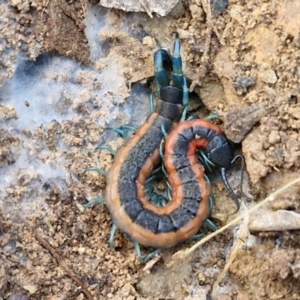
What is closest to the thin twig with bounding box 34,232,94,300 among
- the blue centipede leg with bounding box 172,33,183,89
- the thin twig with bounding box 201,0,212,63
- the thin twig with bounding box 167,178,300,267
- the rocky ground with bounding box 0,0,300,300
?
the rocky ground with bounding box 0,0,300,300

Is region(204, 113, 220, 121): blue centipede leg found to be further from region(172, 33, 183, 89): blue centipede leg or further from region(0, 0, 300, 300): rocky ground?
region(172, 33, 183, 89): blue centipede leg

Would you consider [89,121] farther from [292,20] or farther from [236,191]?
[292,20]

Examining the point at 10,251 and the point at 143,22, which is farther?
the point at 143,22

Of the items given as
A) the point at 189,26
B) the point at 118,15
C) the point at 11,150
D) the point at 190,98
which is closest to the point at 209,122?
the point at 190,98

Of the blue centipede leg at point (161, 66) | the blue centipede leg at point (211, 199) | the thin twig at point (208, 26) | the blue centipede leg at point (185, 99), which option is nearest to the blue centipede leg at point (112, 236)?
the blue centipede leg at point (211, 199)

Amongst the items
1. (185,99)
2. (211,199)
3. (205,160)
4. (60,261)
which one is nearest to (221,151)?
(205,160)

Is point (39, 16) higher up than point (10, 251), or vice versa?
point (39, 16)

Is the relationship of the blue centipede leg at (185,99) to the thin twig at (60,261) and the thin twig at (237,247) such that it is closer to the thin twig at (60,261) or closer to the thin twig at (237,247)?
the thin twig at (237,247)
